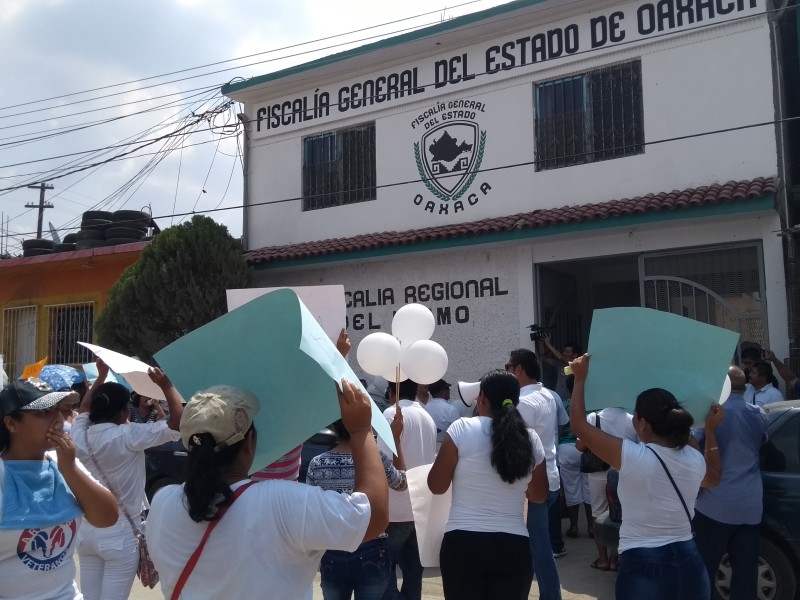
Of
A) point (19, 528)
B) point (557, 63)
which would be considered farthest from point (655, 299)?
point (19, 528)

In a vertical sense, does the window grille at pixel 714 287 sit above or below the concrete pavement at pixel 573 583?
above

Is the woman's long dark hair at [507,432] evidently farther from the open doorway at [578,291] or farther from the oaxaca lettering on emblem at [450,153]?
the oaxaca lettering on emblem at [450,153]

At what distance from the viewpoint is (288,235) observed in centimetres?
1369

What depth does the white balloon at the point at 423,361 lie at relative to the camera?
4465mm

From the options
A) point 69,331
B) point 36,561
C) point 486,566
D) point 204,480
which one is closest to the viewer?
point 204,480

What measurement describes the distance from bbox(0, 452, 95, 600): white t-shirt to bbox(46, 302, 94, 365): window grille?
46.1 ft

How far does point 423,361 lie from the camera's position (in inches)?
175

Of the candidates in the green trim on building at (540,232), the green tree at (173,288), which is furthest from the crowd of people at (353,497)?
the green tree at (173,288)

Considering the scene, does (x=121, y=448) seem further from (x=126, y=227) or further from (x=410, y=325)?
(x=126, y=227)

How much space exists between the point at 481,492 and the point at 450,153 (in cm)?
890

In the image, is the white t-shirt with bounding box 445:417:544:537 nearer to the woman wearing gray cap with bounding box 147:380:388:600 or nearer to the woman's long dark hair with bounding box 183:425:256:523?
the woman wearing gray cap with bounding box 147:380:388:600

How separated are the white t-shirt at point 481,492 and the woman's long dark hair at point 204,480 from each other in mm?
1772

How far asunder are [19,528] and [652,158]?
9.30 m

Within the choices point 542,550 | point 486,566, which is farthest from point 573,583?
point 486,566
